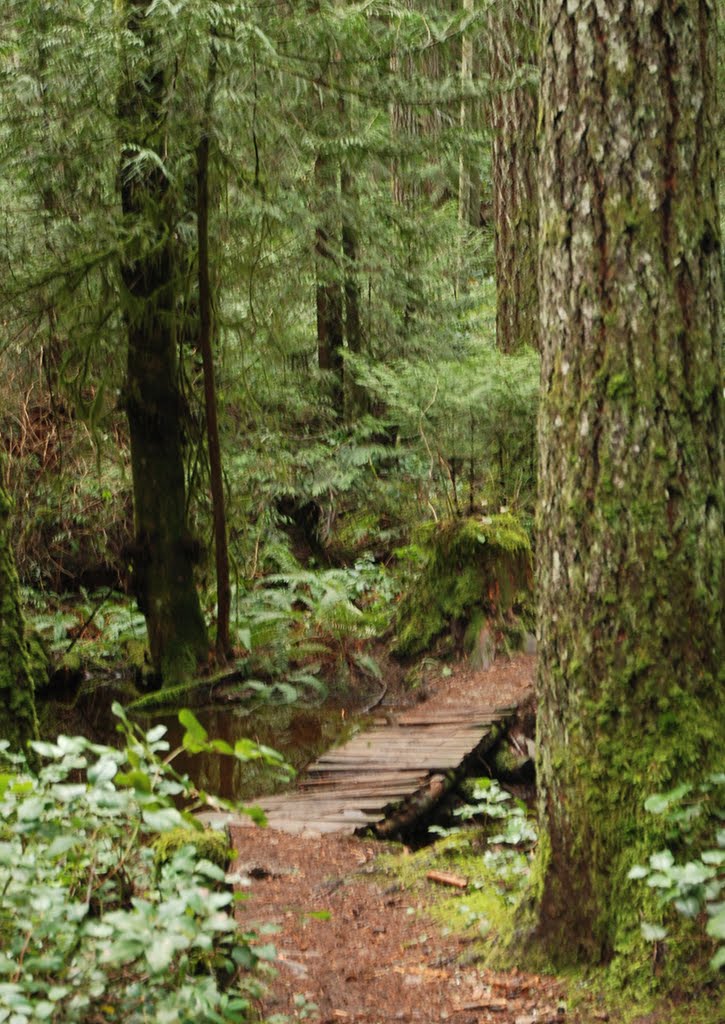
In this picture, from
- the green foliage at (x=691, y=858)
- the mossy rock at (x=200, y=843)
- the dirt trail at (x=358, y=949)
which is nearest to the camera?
the green foliage at (x=691, y=858)

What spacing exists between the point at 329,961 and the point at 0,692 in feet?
6.38

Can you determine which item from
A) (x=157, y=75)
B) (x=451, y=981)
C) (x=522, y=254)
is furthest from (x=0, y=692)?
(x=522, y=254)

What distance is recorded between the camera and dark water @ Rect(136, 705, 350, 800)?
24.2 ft

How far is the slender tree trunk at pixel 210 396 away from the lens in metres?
8.28

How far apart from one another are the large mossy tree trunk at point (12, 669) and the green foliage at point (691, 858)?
289cm

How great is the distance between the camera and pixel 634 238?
3.48m

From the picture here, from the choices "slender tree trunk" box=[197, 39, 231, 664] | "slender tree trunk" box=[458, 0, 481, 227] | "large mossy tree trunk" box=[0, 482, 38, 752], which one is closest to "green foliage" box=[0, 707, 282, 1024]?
"large mossy tree trunk" box=[0, 482, 38, 752]

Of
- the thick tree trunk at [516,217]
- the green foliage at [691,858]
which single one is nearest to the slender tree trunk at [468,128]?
the thick tree trunk at [516,217]

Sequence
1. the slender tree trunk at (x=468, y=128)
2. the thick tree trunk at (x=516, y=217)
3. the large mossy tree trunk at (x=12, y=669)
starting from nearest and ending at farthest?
1. the large mossy tree trunk at (x=12, y=669)
2. the slender tree trunk at (x=468, y=128)
3. the thick tree trunk at (x=516, y=217)

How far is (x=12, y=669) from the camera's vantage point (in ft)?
15.1

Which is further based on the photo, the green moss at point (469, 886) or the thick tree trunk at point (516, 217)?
the thick tree trunk at point (516, 217)

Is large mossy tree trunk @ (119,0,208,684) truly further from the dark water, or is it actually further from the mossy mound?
the mossy mound

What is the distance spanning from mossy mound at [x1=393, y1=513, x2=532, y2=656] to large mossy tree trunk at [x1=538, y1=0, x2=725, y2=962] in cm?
579

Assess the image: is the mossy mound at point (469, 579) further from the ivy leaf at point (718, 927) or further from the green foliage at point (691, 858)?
the ivy leaf at point (718, 927)
